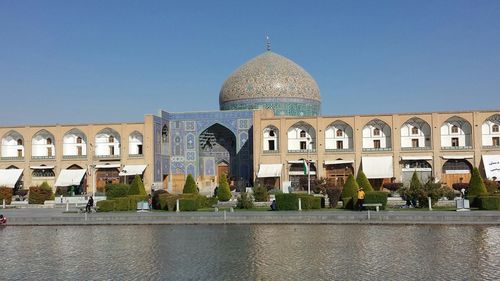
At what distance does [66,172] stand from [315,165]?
17.5 metres

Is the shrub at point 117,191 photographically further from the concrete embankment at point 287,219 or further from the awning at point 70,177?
the awning at point 70,177

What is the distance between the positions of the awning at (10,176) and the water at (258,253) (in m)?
25.9

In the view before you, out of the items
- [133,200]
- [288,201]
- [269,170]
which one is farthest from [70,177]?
[288,201]

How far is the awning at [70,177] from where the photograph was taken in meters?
41.2

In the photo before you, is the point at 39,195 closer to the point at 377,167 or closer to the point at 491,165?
the point at 377,167

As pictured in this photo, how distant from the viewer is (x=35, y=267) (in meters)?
10.9

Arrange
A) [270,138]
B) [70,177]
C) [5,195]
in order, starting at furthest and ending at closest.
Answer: [70,177] < [270,138] < [5,195]

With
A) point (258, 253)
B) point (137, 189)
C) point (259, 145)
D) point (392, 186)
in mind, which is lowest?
point (258, 253)

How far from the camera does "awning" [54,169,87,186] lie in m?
41.2

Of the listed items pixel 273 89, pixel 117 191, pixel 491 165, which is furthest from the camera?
pixel 273 89

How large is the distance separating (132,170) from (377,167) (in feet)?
54.4

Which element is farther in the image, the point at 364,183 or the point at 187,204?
the point at 364,183

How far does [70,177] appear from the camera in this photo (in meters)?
41.5

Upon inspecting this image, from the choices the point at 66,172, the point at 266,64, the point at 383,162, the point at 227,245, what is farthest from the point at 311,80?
the point at 227,245
